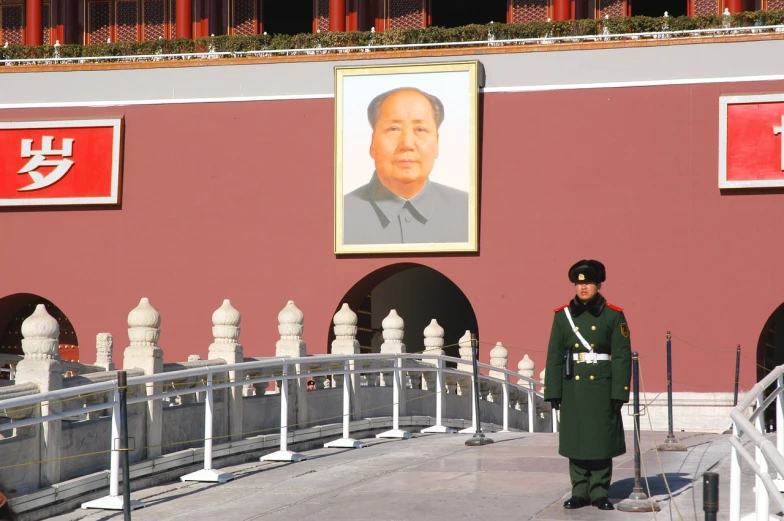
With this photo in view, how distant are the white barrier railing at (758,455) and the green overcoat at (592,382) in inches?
42.3

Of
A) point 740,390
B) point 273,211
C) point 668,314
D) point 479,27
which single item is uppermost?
point 479,27

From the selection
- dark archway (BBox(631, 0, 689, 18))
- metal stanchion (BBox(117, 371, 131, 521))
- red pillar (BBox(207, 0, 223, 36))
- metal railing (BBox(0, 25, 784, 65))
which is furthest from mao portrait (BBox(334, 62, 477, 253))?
metal stanchion (BBox(117, 371, 131, 521))

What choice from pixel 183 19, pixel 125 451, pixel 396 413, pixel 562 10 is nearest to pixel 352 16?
pixel 183 19

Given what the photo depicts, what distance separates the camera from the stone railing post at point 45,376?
1010 cm

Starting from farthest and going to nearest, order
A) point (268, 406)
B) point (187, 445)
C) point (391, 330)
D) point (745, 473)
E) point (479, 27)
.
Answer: point (479, 27) → point (391, 330) → point (268, 406) → point (187, 445) → point (745, 473)

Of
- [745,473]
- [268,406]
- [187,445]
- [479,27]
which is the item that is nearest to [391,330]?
[268,406]

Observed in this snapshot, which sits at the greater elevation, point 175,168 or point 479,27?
point 479,27

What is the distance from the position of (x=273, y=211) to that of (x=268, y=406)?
40.1 ft

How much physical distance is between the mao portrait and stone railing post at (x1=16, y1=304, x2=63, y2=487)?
1542cm

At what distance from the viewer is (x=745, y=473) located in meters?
10.9

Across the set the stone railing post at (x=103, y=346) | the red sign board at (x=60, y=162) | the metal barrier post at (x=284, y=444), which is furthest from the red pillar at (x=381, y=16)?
the metal barrier post at (x=284, y=444)

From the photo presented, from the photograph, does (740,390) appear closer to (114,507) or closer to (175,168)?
(175,168)

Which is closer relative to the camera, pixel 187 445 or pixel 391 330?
pixel 187 445

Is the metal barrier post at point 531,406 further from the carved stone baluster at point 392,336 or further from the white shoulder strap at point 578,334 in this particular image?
the white shoulder strap at point 578,334
